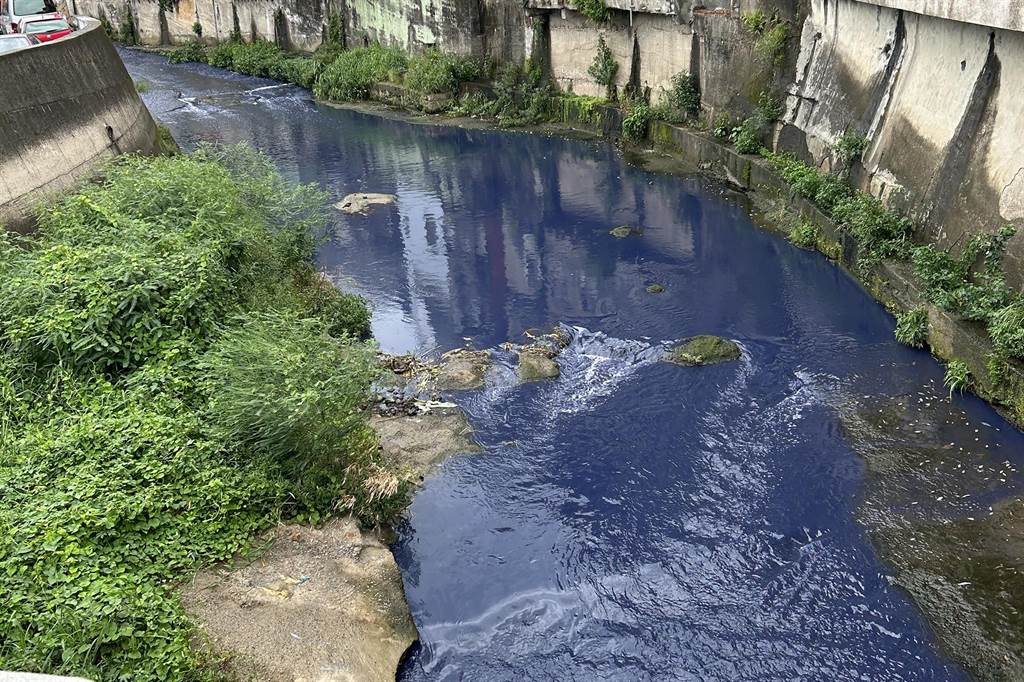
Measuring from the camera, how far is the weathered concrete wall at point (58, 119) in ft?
38.0

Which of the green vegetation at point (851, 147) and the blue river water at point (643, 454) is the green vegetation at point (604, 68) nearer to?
the blue river water at point (643, 454)

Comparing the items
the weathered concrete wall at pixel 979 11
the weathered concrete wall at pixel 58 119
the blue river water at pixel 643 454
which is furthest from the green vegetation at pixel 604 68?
the weathered concrete wall at pixel 58 119

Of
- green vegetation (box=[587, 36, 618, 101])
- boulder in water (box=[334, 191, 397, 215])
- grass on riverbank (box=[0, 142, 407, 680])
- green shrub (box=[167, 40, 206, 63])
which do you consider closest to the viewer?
grass on riverbank (box=[0, 142, 407, 680])

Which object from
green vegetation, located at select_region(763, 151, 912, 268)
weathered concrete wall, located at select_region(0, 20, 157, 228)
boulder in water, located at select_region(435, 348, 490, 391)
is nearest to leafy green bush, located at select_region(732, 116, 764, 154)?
green vegetation, located at select_region(763, 151, 912, 268)

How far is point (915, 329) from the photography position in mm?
11656

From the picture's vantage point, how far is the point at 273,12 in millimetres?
35969

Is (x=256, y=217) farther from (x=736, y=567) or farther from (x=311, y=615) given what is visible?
(x=736, y=567)

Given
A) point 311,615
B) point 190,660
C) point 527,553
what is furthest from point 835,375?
point 190,660

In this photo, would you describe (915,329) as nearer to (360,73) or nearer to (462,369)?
(462,369)

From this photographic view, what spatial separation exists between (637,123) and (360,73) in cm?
1201

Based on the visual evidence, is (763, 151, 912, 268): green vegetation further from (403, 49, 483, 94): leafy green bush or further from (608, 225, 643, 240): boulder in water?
(403, 49, 483, 94): leafy green bush

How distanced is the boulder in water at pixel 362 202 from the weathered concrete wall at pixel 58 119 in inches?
181

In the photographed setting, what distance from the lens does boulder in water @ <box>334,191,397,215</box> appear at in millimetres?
19281

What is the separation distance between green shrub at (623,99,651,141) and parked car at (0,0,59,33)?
546 inches
